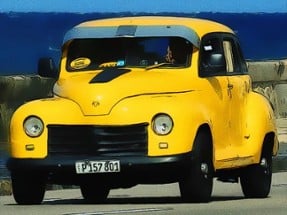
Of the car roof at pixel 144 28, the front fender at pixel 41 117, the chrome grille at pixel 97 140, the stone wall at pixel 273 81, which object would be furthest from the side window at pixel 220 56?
the stone wall at pixel 273 81

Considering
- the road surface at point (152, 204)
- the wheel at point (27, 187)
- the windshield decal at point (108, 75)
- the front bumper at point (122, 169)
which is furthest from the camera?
the windshield decal at point (108, 75)

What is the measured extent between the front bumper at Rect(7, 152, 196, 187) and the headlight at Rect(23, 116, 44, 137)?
282mm

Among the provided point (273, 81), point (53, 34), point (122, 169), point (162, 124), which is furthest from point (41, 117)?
point (53, 34)

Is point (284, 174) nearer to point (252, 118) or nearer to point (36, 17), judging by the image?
point (252, 118)

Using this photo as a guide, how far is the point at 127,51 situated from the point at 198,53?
0.79 meters

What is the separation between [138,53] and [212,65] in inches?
32.6

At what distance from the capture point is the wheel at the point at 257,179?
16750 millimetres

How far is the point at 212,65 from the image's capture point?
16.0 m

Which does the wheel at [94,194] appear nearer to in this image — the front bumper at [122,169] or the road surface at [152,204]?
the road surface at [152,204]

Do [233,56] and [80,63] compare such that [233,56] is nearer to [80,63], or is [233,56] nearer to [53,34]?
[80,63]

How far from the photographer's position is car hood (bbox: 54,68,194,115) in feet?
49.1

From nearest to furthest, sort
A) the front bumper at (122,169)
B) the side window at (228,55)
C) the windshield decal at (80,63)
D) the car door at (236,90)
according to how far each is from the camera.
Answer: the front bumper at (122,169)
the windshield decal at (80,63)
the car door at (236,90)
the side window at (228,55)

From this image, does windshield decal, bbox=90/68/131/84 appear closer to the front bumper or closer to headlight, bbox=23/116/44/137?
headlight, bbox=23/116/44/137

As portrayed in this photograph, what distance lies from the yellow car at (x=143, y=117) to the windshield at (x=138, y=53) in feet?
0.04
